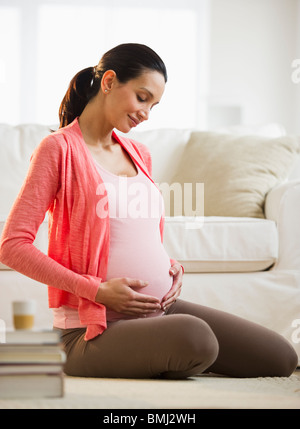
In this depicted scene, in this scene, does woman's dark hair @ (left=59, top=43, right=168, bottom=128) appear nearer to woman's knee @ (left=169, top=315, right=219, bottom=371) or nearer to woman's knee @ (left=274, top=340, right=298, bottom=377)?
woman's knee @ (left=169, top=315, right=219, bottom=371)

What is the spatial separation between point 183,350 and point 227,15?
4947 millimetres

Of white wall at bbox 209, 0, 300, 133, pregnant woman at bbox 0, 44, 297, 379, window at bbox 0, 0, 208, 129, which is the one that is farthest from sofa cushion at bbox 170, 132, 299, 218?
white wall at bbox 209, 0, 300, 133

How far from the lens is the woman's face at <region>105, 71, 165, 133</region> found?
65.8 inches

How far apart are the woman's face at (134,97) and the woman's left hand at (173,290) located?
1.32 ft

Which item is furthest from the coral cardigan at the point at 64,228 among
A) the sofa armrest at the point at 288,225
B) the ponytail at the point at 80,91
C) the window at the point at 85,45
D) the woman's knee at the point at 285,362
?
the window at the point at 85,45

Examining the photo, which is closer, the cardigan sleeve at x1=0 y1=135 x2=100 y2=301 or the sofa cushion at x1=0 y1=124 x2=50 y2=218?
the cardigan sleeve at x1=0 y1=135 x2=100 y2=301

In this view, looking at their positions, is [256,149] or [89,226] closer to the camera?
[89,226]

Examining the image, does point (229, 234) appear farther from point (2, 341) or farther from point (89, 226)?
point (2, 341)

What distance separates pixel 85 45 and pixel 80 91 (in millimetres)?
3983

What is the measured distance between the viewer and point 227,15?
235 inches

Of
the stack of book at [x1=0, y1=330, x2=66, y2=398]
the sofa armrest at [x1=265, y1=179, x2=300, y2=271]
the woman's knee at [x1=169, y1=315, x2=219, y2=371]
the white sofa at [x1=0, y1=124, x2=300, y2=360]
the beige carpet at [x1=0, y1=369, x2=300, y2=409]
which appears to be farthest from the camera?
the sofa armrest at [x1=265, y1=179, x2=300, y2=271]

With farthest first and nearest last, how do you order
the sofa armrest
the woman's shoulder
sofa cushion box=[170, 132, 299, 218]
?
1. sofa cushion box=[170, 132, 299, 218]
2. the sofa armrest
3. the woman's shoulder

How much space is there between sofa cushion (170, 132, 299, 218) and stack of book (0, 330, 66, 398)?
1.65 meters
